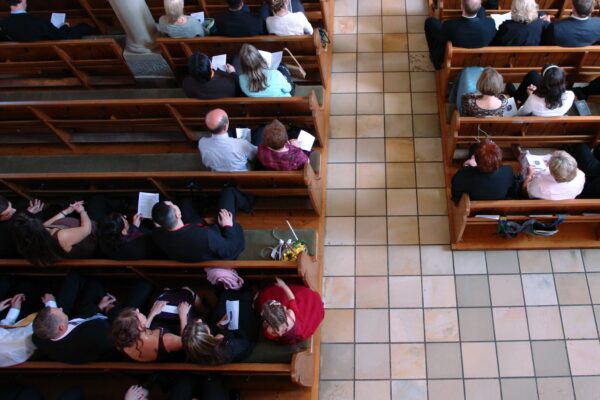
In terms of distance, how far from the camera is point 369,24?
463 centimetres

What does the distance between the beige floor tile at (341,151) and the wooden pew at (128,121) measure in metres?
0.11

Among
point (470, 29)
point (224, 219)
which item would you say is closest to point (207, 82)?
point (224, 219)

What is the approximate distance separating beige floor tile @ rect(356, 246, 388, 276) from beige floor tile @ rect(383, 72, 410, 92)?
1569 mm

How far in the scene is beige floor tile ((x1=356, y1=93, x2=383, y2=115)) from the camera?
4.12 meters

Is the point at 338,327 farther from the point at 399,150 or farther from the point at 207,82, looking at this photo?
the point at 207,82

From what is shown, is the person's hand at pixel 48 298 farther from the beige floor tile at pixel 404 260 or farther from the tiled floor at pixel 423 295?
the beige floor tile at pixel 404 260

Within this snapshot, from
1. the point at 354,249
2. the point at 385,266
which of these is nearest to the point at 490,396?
the point at 385,266

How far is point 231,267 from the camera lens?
2824 mm

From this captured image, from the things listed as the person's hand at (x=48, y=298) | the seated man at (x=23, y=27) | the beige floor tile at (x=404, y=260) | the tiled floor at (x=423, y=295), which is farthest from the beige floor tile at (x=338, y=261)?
the seated man at (x=23, y=27)

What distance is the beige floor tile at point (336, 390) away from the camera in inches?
119

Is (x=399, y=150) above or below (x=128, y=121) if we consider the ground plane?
below

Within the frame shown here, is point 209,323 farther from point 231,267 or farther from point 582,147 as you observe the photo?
point 582,147

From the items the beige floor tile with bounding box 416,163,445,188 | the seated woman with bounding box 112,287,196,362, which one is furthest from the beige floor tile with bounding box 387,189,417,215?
the seated woman with bounding box 112,287,196,362

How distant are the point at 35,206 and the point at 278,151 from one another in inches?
72.6
